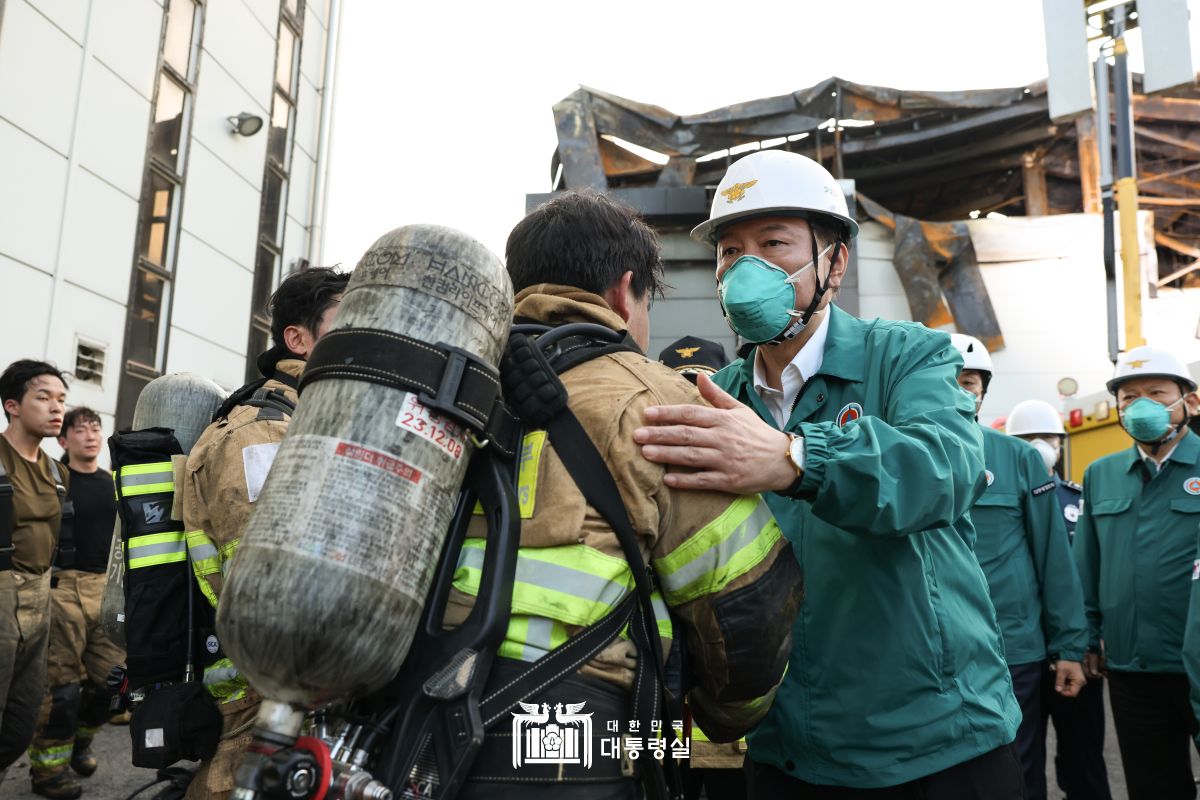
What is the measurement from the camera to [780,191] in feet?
7.61

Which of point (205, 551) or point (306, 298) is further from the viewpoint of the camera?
point (306, 298)

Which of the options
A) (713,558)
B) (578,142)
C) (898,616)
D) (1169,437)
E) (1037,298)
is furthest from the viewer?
(578,142)

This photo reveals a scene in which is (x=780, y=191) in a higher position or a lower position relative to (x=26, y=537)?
higher

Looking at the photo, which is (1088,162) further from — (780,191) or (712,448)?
(712,448)

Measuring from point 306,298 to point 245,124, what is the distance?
980 centimetres

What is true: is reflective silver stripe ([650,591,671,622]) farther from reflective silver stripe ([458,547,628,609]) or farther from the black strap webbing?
reflective silver stripe ([458,547,628,609])

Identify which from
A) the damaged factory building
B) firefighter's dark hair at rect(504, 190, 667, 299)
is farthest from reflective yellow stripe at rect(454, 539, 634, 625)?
the damaged factory building

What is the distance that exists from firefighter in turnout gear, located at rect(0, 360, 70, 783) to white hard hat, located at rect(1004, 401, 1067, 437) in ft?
21.8

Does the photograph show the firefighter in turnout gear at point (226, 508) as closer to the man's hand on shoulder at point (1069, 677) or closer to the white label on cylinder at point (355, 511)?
the white label on cylinder at point (355, 511)

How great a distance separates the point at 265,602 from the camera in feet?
4.11

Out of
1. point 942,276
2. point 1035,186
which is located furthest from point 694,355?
point 1035,186

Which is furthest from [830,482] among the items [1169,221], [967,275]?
[1169,221]

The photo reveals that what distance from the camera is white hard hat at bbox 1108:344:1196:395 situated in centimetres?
473

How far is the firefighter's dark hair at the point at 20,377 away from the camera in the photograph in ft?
17.1
